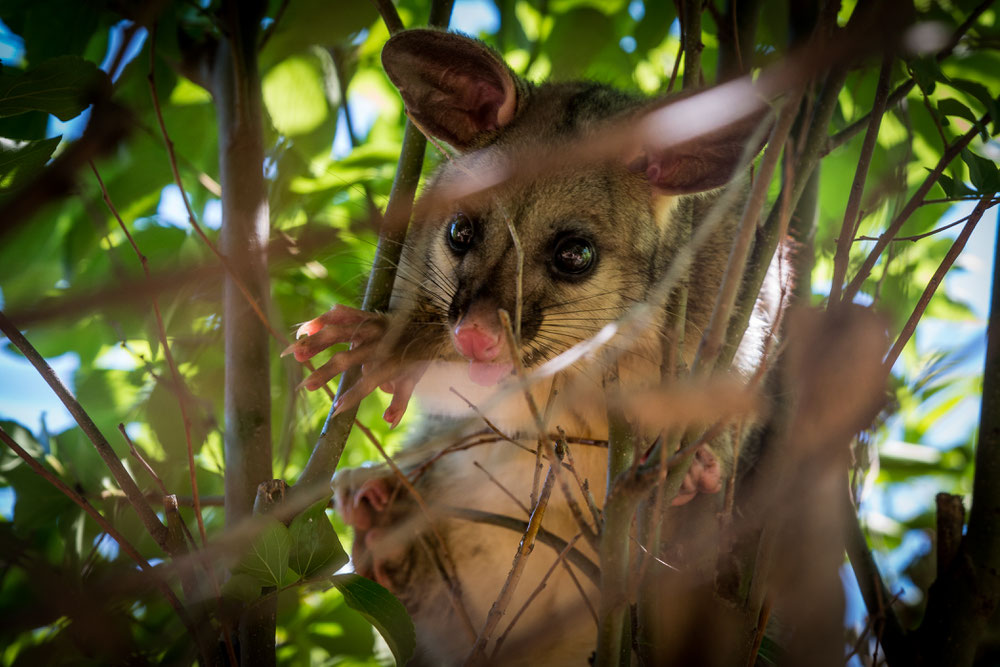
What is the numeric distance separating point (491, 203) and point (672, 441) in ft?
4.57

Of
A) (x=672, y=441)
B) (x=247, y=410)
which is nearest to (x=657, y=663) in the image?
(x=672, y=441)

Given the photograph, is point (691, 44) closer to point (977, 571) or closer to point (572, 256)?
point (572, 256)

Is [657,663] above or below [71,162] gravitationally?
below

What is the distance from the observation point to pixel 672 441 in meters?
1.41

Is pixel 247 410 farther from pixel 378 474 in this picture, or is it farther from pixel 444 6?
pixel 444 6

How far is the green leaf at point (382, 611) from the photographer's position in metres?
1.60

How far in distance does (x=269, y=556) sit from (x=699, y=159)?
70.0 inches

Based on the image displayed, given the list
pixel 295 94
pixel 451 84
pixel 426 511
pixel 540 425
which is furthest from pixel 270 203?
pixel 540 425

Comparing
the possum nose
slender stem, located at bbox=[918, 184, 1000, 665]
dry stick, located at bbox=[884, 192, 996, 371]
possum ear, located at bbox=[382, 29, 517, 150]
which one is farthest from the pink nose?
slender stem, located at bbox=[918, 184, 1000, 665]

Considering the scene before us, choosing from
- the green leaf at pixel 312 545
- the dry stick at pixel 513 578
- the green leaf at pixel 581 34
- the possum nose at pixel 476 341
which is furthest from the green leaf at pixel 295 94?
the dry stick at pixel 513 578

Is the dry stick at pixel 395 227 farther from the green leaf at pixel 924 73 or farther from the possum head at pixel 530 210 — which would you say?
the green leaf at pixel 924 73

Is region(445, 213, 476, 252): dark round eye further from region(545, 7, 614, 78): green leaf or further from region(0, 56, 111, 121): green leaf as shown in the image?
region(0, 56, 111, 121): green leaf

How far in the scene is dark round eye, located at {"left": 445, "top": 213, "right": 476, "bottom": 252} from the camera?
2.69 meters

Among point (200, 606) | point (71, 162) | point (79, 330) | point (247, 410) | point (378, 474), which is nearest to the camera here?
point (71, 162)
